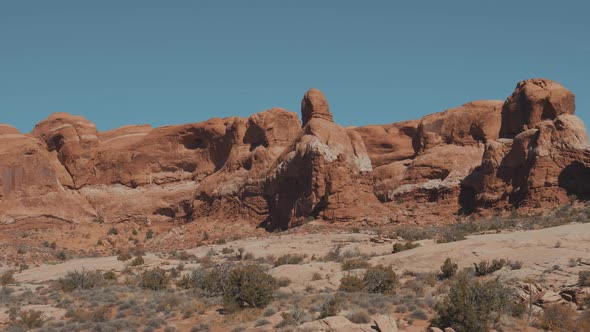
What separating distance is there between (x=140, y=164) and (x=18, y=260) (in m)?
17.9

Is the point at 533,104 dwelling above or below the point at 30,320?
above

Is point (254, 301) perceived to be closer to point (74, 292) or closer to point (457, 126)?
point (74, 292)

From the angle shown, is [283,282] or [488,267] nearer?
[488,267]

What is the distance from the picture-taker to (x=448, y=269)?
72.8ft

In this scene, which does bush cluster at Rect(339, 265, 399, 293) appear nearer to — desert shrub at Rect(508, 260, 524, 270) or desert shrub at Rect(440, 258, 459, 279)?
desert shrub at Rect(440, 258, 459, 279)

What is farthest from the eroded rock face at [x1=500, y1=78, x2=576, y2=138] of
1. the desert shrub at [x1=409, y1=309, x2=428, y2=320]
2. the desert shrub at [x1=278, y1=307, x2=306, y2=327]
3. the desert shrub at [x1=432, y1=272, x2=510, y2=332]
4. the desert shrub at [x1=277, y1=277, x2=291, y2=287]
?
the desert shrub at [x1=278, y1=307, x2=306, y2=327]

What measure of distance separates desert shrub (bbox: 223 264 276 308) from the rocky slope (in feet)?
60.3

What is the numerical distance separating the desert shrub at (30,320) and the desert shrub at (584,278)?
50.1 ft

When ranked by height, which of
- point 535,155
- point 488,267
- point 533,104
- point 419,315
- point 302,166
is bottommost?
point 419,315

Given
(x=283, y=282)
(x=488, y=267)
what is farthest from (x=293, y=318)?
(x=488, y=267)

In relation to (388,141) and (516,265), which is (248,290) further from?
(388,141)

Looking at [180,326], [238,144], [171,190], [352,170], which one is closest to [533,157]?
[352,170]

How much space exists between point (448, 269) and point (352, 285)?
10.7ft

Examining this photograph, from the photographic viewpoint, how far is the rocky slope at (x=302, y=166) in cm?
3897
